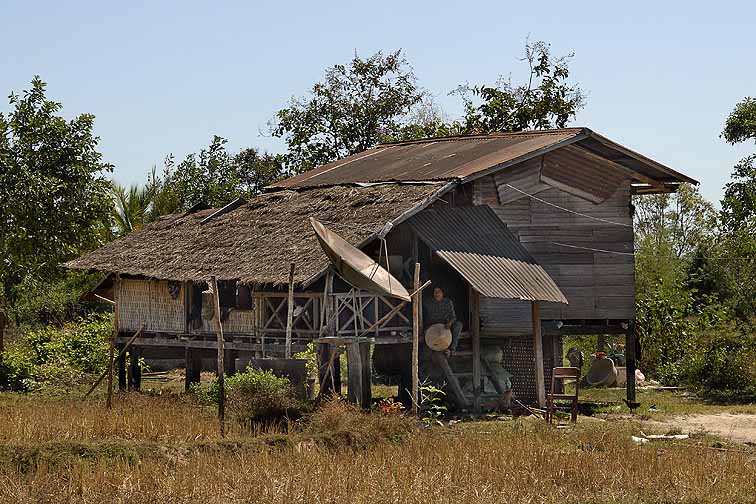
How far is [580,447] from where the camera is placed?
1444 centimetres

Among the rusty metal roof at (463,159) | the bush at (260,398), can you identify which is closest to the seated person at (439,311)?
the rusty metal roof at (463,159)

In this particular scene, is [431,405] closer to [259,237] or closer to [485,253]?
[485,253]

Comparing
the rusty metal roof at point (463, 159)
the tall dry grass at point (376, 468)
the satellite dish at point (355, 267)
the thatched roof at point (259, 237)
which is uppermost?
the rusty metal roof at point (463, 159)

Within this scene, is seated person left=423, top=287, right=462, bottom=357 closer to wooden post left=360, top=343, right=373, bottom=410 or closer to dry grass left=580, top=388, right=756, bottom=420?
wooden post left=360, top=343, right=373, bottom=410

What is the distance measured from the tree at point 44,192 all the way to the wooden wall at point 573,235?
8093 millimetres

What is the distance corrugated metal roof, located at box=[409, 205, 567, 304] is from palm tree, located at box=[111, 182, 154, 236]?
1330cm

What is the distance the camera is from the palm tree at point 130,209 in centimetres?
3141

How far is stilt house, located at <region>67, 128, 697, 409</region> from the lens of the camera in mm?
18750

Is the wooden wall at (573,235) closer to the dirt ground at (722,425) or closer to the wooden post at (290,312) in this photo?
the dirt ground at (722,425)

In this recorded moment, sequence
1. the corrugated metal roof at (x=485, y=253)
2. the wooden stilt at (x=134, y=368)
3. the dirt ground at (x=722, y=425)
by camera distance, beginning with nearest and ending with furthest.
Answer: the dirt ground at (x=722, y=425) → the corrugated metal roof at (x=485, y=253) → the wooden stilt at (x=134, y=368)

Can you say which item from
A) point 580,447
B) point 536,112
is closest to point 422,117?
point 536,112

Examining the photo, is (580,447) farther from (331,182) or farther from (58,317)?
(58,317)

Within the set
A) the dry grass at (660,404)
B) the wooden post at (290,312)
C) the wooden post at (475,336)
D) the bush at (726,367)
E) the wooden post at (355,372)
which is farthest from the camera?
the bush at (726,367)

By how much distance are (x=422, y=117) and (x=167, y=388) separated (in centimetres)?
1981
